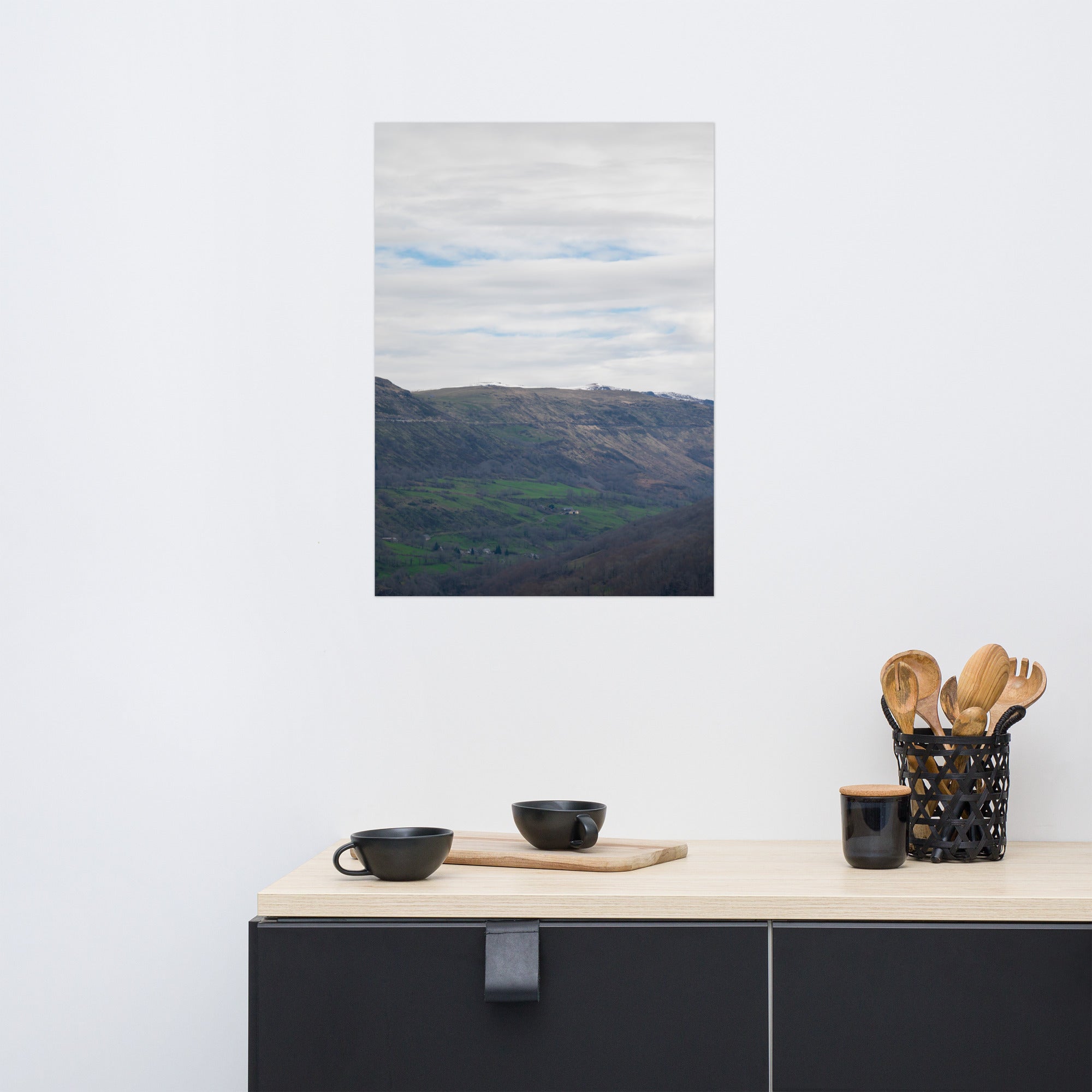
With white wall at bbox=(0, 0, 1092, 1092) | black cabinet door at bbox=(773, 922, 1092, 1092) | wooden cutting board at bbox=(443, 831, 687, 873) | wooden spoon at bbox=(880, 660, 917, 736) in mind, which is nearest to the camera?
black cabinet door at bbox=(773, 922, 1092, 1092)

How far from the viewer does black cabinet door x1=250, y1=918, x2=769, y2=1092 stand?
110 centimetres

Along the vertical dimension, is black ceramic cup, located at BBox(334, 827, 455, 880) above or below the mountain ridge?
below

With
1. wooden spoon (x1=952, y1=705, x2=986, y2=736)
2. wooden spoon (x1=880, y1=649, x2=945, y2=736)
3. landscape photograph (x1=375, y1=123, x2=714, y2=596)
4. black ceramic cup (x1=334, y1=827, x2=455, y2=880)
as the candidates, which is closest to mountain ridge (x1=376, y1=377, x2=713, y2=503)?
landscape photograph (x1=375, y1=123, x2=714, y2=596)

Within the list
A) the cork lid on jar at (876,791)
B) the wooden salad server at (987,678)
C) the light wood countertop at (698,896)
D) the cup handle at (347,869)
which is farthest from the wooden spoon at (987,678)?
the cup handle at (347,869)

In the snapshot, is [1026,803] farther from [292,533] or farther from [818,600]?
[292,533]

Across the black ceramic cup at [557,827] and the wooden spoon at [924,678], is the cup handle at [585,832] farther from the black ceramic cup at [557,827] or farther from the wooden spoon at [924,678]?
the wooden spoon at [924,678]

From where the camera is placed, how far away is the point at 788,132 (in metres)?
1.54

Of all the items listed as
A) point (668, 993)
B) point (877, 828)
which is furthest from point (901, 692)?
point (668, 993)

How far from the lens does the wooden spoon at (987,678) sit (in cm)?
134

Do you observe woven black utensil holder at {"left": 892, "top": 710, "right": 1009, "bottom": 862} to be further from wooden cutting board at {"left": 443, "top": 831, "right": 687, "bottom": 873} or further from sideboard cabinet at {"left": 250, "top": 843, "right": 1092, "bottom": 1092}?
wooden cutting board at {"left": 443, "top": 831, "right": 687, "bottom": 873}

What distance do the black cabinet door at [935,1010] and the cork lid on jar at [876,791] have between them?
179 millimetres

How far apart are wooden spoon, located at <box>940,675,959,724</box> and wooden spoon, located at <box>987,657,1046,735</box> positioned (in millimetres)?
48

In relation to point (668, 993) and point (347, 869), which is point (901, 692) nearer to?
point (668, 993)

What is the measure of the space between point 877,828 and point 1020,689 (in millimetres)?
342
